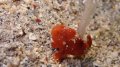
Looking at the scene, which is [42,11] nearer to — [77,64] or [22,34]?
[22,34]

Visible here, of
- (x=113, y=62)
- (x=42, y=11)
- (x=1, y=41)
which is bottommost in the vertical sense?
(x=113, y=62)

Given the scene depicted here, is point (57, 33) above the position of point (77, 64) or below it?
above

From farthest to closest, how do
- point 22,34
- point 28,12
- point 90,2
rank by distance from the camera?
point 28,12 → point 22,34 → point 90,2

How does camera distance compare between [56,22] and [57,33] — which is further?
[56,22]

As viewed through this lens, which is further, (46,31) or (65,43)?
(46,31)

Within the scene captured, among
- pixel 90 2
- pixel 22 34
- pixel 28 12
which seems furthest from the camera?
pixel 28 12

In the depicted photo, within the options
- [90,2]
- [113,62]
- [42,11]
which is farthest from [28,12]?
[113,62]

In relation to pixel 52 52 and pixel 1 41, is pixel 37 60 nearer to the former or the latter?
pixel 52 52

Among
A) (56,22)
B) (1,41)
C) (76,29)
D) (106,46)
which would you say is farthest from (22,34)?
(106,46)
